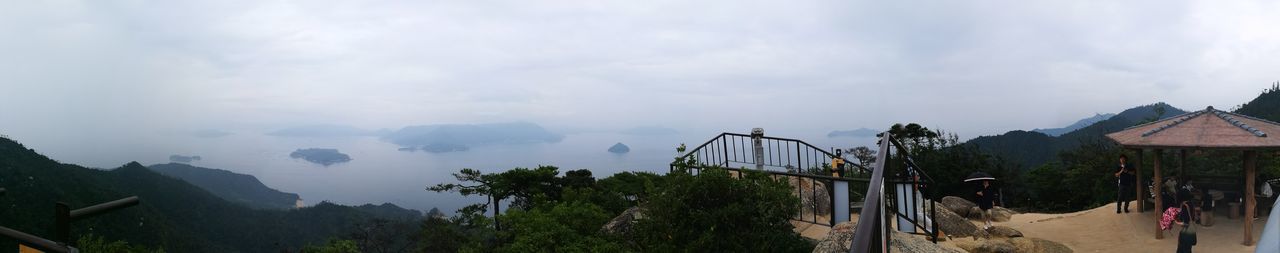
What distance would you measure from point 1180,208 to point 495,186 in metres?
20.1

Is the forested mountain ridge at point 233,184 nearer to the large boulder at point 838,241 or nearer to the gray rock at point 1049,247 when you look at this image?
the gray rock at point 1049,247

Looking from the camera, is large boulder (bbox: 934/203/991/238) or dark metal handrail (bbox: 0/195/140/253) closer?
dark metal handrail (bbox: 0/195/140/253)

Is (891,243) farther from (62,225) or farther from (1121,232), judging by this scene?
(1121,232)

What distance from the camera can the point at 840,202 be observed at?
8.25 m

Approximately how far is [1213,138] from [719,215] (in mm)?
8736

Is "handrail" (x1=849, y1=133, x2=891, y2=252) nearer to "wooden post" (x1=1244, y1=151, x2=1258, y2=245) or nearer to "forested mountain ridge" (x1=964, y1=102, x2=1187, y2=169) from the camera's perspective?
"wooden post" (x1=1244, y1=151, x2=1258, y2=245)

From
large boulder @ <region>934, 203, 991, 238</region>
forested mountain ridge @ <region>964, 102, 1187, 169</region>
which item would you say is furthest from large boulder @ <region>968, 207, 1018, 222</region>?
forested mountain ridge @ <region>964, 102, 1187, 169</region>

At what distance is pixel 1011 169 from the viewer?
29953 mm

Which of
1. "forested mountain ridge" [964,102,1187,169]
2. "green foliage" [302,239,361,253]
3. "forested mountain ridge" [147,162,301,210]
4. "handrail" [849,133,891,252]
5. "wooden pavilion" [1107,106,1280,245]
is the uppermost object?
"handrail" [849,133,891,252]

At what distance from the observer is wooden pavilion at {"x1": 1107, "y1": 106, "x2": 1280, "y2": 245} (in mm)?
9664

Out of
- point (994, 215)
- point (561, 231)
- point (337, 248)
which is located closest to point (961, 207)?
point (994, 215)

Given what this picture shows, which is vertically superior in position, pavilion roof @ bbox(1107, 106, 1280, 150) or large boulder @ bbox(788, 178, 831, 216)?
pavilion roof @ bbox(1107, 106, 1280, 150)

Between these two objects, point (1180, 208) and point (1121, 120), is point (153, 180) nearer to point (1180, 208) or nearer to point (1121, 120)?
point (1180, 208)

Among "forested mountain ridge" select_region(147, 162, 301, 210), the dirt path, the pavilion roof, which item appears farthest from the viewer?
"forested mountain ridge" select_region(147, 162, 301, 210)
